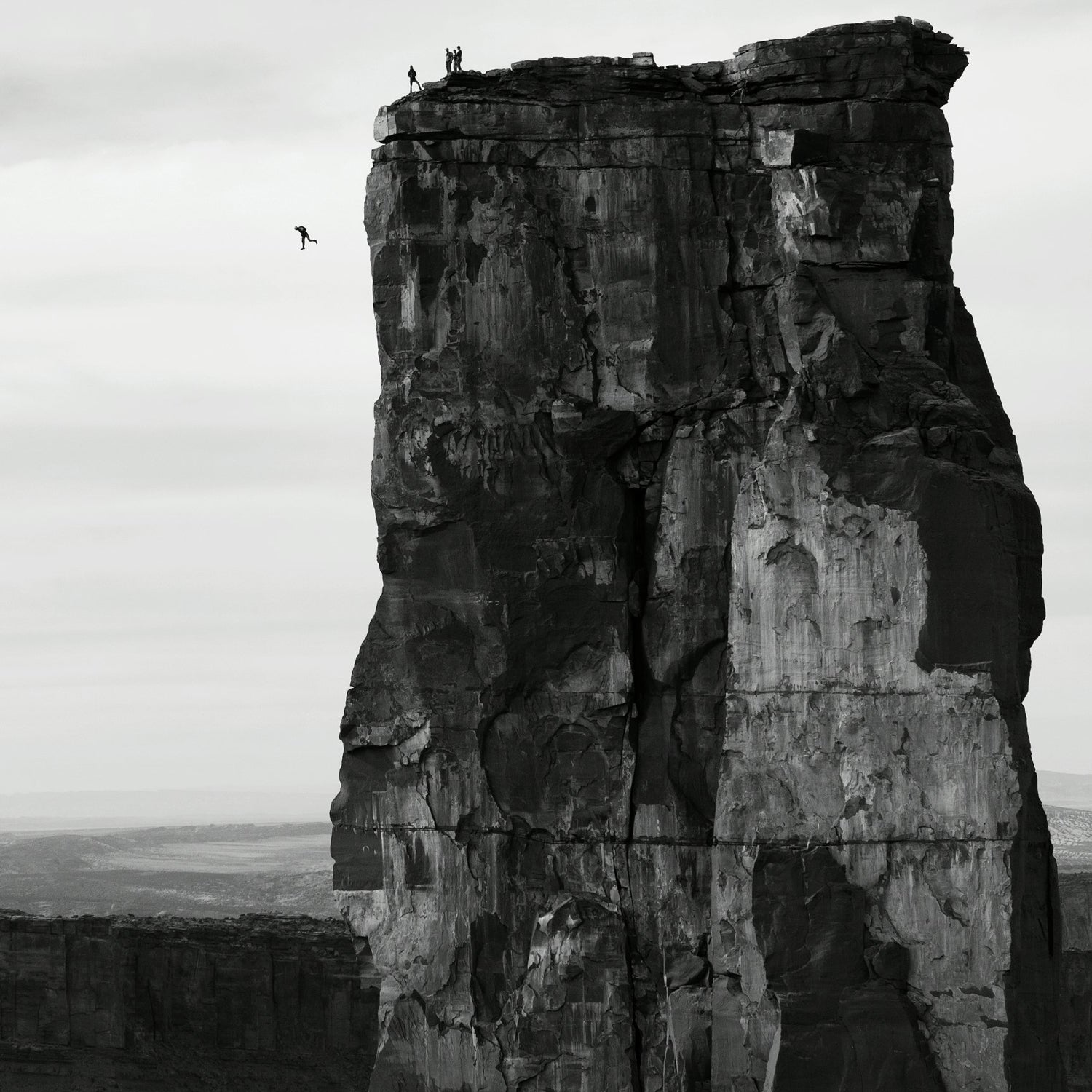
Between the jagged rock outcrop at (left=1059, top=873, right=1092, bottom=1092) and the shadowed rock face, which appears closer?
the shadowed rock face

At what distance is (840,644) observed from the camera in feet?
75.9

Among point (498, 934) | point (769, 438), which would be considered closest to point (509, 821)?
point (498, 934)

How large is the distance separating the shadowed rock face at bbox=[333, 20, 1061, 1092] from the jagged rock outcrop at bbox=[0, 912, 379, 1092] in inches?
577

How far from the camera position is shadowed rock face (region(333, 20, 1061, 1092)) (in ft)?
78.2

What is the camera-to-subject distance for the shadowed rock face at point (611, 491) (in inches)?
938

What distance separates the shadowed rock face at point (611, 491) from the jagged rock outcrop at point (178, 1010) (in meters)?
14.7

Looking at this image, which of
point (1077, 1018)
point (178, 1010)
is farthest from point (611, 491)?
point (1077, 1018)

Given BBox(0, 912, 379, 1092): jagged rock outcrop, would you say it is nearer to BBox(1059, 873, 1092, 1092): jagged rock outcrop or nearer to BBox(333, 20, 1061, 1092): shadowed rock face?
BBox(1059, 873, 1092, 1092): jagged rock outcrop

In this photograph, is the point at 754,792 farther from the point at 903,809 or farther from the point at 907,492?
the point at 907,492

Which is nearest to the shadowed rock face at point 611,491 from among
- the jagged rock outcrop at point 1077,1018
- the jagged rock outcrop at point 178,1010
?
the jagged rock outcrop at point 178,1010

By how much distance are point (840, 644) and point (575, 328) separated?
424cm

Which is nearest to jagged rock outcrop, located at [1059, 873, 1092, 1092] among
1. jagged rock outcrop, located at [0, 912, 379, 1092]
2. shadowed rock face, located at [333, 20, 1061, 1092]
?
jagged rock outcrop, located at [0, 912, 379, 1092]

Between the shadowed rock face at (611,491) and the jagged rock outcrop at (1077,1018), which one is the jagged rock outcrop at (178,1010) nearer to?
the jagged rock outcrop at (1077,1018)

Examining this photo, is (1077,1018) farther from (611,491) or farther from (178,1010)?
(611,491)
